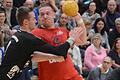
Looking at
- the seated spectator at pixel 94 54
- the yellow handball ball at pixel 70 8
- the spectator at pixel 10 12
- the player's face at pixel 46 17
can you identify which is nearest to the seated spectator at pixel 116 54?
the seated spectator at pixel 94 54

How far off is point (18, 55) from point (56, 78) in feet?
2.86

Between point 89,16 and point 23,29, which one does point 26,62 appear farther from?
point 89,16

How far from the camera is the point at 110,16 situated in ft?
37.1

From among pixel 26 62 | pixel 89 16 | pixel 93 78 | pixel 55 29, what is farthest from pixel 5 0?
pixel 26 62

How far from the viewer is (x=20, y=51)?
15.9 ft

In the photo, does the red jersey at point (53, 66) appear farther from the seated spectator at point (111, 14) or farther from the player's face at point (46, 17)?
the seated spectator at point (111, 14)

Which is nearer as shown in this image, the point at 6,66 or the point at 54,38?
the point at 6,66

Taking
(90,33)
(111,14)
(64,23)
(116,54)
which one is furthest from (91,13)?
(116,54)

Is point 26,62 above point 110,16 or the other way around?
above

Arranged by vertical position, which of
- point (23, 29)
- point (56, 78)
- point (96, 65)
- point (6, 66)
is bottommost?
point (96, 65)

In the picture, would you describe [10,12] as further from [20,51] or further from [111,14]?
[20,51]

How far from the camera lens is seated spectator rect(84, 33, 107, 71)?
9.01 meters

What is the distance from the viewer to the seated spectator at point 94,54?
9.01 meters

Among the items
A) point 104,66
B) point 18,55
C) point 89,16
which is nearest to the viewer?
point 18,55
